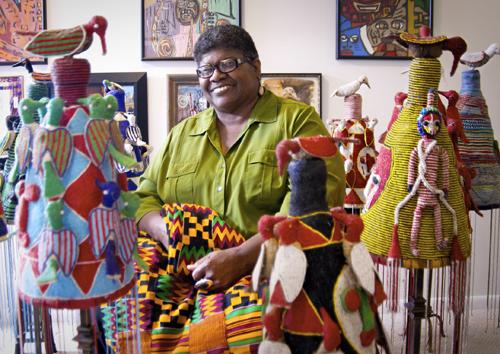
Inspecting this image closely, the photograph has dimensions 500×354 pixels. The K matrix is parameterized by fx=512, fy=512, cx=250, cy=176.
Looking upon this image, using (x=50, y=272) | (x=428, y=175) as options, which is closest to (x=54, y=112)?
(x=50, y=272)

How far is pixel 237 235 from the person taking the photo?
1466 millimetres

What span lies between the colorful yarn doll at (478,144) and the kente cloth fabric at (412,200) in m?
0.59

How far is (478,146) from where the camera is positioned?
1.89 meters

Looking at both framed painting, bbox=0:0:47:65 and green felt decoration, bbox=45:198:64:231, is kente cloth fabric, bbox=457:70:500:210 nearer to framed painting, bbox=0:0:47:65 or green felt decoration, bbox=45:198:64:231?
green felt decoration, bbox=45:198:64:231

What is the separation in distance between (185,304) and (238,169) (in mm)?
450

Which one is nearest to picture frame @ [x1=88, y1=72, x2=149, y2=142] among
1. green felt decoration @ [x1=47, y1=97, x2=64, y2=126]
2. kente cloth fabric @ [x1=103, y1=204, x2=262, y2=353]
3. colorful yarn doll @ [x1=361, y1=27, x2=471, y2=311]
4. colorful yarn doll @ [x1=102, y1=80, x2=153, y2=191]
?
A: colorful yarn doll @ [x1=102, y1=80, x2=153, y2=191]

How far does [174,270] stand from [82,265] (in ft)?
1.89

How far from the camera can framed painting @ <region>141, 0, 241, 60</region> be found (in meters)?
2.56

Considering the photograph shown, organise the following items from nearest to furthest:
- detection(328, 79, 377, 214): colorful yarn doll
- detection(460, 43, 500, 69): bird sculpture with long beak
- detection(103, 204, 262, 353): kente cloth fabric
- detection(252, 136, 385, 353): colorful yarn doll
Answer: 1. detection(252, 136, 385, 353): colorful yarn doll
2. detection(103, 204, 262, 353): kente cloth fabric
3. detection(460, 43, 500, 69): bird sculpture with long beak
4. detection(328, 79, 377, 214): colorful yarn doll

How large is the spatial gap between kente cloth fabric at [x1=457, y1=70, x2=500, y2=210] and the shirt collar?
743 millimetres

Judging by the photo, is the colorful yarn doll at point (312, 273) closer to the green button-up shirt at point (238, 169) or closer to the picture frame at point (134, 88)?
the green button-up shirt at point (238, 169)

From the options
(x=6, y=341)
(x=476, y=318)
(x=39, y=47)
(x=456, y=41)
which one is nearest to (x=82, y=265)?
(x=39, y=47)

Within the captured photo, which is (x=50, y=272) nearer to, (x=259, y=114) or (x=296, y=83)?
(x=259, y=114)

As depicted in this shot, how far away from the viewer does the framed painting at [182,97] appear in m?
2.59
